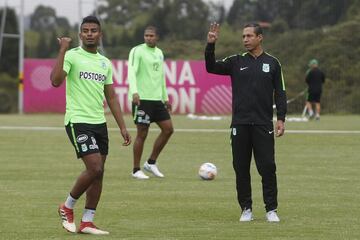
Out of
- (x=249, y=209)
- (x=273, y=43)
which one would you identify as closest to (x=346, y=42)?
(x=273, y=43)

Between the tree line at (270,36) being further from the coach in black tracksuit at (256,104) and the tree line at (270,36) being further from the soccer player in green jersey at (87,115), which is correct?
the soccer player in green jersey at (87,115)

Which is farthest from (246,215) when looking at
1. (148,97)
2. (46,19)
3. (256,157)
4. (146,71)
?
(46,19)

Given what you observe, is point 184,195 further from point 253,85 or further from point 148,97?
point 253,85

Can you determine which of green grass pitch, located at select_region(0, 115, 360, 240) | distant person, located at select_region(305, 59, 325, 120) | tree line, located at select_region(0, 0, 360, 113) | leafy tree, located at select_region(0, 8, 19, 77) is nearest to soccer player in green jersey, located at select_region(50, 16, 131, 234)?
green grass pitch, located at select_region(0, 115, 360, 240)

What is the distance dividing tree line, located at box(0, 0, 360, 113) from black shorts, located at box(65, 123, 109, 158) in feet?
111

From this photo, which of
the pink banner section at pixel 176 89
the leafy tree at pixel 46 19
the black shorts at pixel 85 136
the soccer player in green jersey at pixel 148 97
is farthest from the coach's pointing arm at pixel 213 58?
the leafy tree at pixel 46 19

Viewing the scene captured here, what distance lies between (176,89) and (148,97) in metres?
26.6

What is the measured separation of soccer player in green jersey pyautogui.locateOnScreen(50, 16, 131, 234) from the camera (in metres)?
9.52

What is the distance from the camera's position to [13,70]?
163 ft

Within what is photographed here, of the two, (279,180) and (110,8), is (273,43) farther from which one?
(279,180)

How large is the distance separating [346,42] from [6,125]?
65.3ft

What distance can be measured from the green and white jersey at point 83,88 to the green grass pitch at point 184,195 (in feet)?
3.80

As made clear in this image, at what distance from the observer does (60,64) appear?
9.17 metres

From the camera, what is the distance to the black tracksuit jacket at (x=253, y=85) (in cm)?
1042
